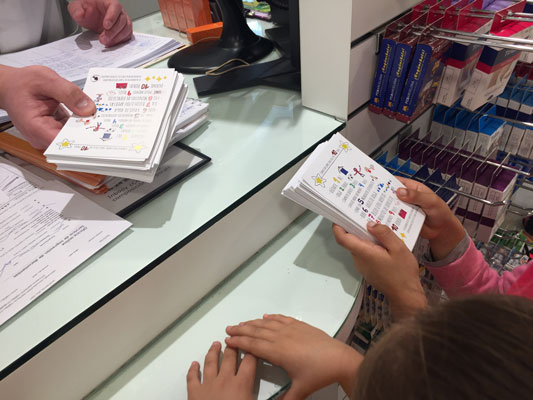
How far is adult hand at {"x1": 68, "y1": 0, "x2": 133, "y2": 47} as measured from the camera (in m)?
1.23

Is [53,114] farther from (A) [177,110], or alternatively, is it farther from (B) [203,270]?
(B) [203,270]

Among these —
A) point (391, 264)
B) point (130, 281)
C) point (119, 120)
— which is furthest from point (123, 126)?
point (391, 264)

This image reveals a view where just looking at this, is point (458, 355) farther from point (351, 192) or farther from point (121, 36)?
point (121, 36)

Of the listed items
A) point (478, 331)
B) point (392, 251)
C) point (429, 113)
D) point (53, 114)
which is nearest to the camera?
point (478, 331)

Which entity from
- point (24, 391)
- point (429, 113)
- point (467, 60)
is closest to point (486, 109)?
point (429, 113)

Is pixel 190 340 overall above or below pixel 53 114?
below

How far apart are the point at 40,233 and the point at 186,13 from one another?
0.98 metres

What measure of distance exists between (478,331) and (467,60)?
2.40ft

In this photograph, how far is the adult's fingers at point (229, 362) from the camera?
2.03 ft

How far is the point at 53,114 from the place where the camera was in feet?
2.63

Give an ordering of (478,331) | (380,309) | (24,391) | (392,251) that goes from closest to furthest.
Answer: (478,331) → (24,391) → (392,251) → (380,309)

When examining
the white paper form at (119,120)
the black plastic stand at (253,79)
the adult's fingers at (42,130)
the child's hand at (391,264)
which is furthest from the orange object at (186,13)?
the child's hand at (391,264)

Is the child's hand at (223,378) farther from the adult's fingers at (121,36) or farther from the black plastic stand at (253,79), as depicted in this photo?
the adult's fingers at (121,36)

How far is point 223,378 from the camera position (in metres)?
0.61
